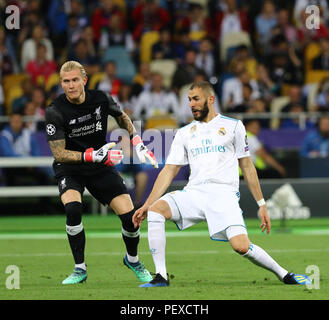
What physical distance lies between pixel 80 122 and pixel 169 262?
8.02 feet

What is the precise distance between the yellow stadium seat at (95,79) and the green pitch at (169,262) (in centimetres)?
325

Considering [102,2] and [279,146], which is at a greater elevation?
[102,2]

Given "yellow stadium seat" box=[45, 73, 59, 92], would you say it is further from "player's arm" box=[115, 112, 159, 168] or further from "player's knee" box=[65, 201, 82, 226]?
"player's knee" box=[65, 201, 82, 226]

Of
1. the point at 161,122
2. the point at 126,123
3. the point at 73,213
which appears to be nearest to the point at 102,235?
the point at 161,122

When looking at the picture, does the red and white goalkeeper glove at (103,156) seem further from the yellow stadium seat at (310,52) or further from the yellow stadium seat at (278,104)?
the yellow stadium seat at (310,52)

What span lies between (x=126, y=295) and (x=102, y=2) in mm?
14037

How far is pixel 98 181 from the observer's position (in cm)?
941

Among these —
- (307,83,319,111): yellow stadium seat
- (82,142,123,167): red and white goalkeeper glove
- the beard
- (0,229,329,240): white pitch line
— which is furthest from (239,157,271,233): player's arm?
(307,83,319,111): yellow stadium seat

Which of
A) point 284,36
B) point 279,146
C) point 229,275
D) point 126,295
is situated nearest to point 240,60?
point 284,36

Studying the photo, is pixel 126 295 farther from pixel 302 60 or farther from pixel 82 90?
pixel 302 60

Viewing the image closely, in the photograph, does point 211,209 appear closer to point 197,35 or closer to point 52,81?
point 52,81

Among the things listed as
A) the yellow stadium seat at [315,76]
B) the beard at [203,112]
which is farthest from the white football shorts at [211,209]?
the yellow stadium seat at [315,76]

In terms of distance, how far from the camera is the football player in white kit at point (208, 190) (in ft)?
28.1

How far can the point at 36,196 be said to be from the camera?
17.4 metres
